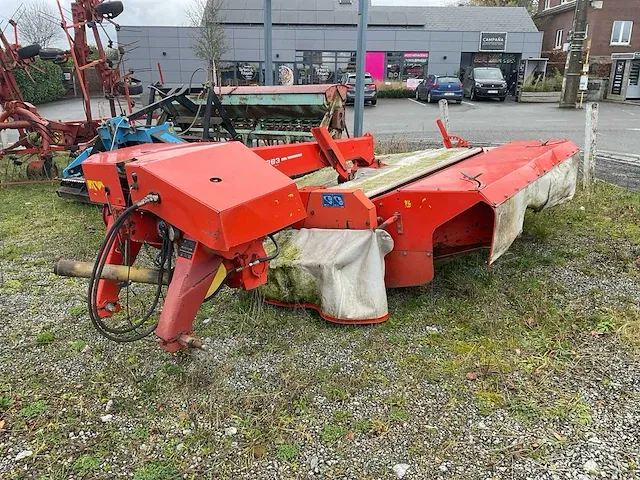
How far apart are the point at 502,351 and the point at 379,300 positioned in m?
0.80

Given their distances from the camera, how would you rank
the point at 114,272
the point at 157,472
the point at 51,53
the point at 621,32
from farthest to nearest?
the point at 621,32 < the point at 51,53 < the point at 114,272 < the point at 157,472

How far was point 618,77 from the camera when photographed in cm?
2419

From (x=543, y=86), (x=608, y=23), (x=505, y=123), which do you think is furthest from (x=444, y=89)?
(x=608, y=23)

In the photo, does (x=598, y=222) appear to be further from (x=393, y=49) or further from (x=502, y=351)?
(x=393, y=49)

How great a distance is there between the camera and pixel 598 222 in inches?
215

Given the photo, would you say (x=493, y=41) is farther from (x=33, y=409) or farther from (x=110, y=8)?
(x=33, y=409)

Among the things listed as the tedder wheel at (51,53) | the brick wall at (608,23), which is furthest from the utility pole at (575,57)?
the tedder wheel at (51,53)

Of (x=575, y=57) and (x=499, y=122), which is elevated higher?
(x=575, y=57)

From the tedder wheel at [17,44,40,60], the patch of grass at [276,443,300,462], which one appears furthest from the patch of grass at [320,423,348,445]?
the tedder wheel at [17,44,40,60]

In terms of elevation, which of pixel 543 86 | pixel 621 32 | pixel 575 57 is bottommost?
pixel 543 86

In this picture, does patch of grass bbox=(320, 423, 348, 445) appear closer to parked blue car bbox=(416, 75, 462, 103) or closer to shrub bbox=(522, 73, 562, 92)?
parked blue car bbox=(416, 75, 462, 103)

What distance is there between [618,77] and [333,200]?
25.7m

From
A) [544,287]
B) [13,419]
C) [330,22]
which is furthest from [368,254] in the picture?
[330,22]

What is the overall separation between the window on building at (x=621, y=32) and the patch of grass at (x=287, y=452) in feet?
120
